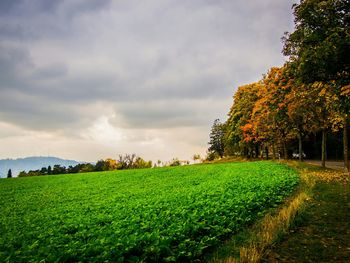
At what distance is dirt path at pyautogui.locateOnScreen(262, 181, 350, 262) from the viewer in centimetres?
812

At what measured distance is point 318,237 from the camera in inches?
380

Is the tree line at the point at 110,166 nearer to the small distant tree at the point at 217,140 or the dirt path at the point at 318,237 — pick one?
the small distant tree at the point at 217,140

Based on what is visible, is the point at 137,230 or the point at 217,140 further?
the point at 217,140

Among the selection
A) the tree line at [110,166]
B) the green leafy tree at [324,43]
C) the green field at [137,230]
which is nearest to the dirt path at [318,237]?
the green field at [137,230]

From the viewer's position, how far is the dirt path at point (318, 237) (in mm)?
8117

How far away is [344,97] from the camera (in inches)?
833

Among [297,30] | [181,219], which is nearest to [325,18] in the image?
[297,30]

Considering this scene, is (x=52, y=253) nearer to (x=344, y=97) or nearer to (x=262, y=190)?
(x=262, y=190)

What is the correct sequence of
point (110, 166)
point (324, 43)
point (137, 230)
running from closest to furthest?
point (137, 230) < point (324, 43) < point (110, 166)

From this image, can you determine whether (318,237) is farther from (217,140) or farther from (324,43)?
(217,140)

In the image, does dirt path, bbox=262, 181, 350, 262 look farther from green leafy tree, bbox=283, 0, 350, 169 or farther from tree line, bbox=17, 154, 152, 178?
tree line, bbox=17, 154, 152, 178

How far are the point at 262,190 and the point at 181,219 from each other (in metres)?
8.07

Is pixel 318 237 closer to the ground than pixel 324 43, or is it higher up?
closer to the ground

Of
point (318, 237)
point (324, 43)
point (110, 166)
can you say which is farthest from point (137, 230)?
point (110, 166)
